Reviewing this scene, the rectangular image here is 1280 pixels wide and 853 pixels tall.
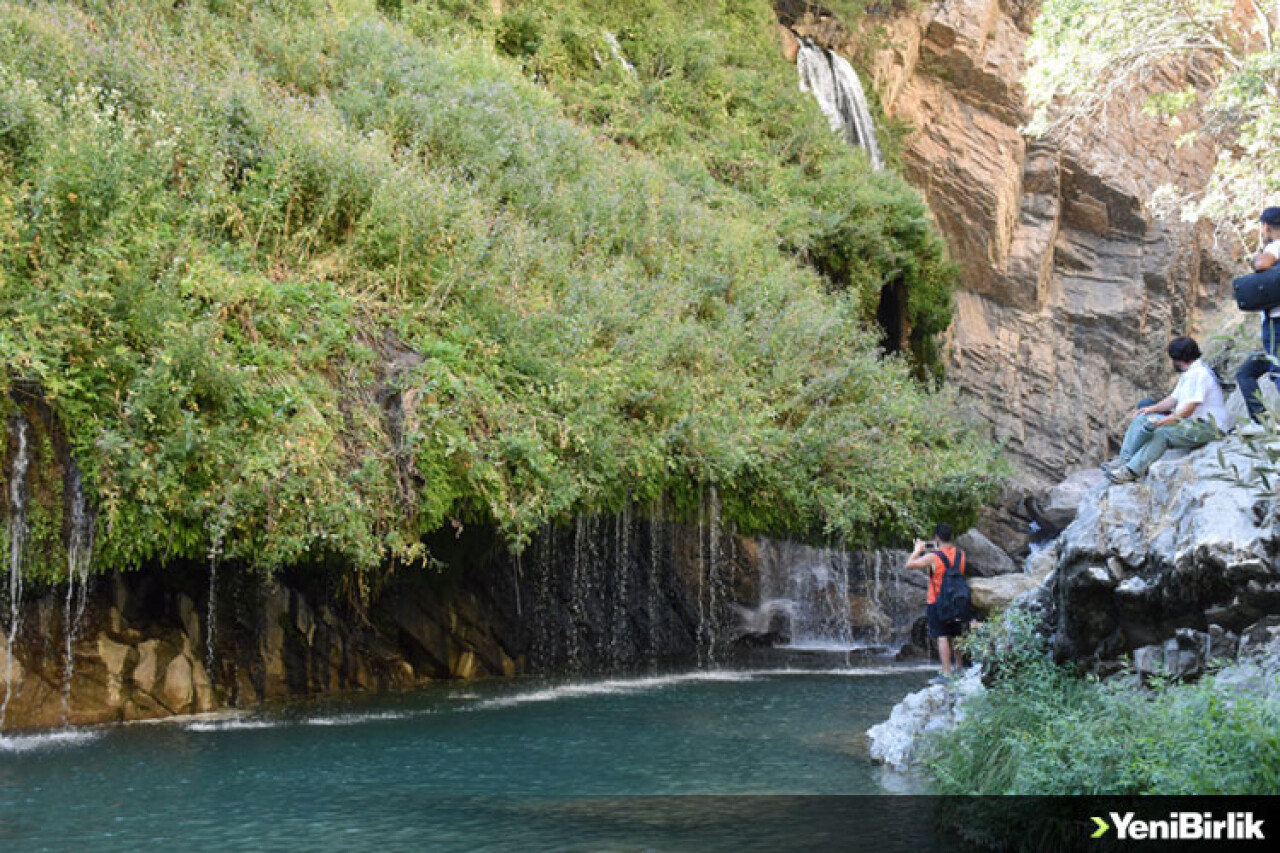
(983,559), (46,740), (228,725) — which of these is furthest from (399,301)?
(983,559)

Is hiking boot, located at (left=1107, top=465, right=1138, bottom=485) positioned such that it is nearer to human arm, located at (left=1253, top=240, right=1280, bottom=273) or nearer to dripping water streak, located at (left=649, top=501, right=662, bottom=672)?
human arm, located at (left=1253, top=240, right=1280, bottom=273)

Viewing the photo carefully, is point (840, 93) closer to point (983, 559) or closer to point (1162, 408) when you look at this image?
point (983, 559)

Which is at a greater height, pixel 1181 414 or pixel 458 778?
pixel 1181 414

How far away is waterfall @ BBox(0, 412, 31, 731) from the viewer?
9.02 meters

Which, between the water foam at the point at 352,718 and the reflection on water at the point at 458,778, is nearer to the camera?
the reflection on water at the point at 458,778

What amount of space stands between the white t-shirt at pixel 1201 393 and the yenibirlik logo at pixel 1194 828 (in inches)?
126

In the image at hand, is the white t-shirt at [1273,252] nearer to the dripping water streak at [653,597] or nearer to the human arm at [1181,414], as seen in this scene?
the human arm at [1181,414]

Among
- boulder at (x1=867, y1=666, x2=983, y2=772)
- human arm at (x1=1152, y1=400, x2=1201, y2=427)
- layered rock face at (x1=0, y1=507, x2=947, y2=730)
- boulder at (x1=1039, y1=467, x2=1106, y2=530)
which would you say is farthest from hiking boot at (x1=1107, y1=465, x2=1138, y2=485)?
boulder at (x1=1039, y1=467, x2=1106, y2=530)

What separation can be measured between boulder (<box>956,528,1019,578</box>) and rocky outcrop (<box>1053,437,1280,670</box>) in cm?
1468

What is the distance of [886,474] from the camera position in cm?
1445

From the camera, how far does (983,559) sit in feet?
72.2

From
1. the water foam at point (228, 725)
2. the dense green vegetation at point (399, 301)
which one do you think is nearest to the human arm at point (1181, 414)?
the dense green vegetation at point (399, 301)

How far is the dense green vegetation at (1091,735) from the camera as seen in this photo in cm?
503

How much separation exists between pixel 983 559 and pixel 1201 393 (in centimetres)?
1498
